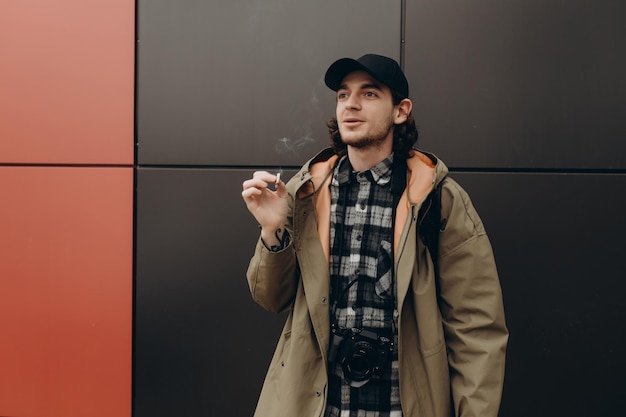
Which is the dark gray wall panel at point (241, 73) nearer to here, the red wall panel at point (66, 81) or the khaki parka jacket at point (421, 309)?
the red wall panel at point (66, 81)

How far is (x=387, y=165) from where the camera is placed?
7.03 ft

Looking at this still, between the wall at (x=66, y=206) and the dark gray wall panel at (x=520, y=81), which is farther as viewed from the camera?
the wall at (x=66, y=206)

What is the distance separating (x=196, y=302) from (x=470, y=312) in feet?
5.65

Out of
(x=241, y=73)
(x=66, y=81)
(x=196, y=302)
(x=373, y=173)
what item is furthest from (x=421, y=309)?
(x=66, y=81)

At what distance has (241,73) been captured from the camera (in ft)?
10.2

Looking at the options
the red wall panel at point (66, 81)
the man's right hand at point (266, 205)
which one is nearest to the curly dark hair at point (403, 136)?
the man's right hand at point (266, 205)

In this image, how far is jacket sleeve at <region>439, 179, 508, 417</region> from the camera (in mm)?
1910

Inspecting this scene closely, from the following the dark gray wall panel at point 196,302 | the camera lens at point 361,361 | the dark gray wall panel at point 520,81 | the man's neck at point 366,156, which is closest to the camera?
the camera lens at point 361,361

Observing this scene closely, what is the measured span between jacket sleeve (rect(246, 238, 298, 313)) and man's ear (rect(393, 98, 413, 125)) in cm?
66

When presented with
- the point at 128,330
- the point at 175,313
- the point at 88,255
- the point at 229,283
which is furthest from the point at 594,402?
the point at 88,255

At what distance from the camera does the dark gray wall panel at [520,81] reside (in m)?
3.01

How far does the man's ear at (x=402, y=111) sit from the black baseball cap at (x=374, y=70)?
0.10 ft

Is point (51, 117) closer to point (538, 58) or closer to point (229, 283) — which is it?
point (229, 283)

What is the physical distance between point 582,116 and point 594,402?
1.59 meters
